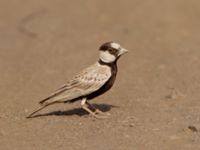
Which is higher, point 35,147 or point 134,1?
point 134,1

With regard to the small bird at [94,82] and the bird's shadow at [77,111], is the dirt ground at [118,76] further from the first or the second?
the small bird at [94,82]

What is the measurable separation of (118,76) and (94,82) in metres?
4.38

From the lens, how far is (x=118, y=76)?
17.4m

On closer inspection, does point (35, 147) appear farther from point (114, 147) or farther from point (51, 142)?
point (114, 147)

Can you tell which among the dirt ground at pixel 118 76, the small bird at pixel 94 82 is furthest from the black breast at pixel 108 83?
the dirt ground at pixel 118 76

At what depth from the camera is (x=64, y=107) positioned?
14430mm

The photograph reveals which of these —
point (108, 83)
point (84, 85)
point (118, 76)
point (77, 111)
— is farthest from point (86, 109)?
point (118, 76)

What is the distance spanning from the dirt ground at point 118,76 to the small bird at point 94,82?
0.33 m

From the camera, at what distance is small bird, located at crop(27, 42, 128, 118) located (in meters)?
13.0

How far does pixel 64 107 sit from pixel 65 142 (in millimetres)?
2794

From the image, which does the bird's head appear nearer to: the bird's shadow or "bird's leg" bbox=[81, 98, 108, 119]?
"bird's leg" bbox=[81, 98, 108, 119]

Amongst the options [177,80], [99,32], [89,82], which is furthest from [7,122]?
[99,32]

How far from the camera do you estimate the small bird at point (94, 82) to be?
513 inches

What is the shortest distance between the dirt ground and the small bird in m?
0.33
